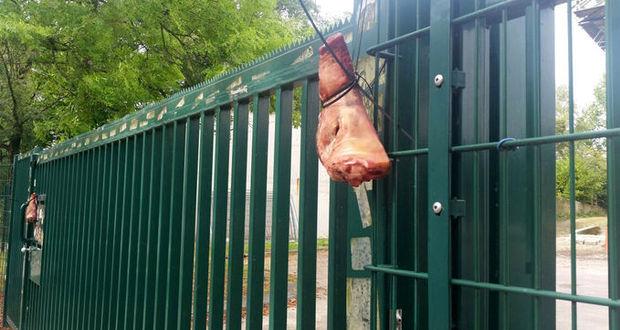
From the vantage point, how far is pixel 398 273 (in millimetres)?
1866

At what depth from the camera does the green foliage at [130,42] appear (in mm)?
8672

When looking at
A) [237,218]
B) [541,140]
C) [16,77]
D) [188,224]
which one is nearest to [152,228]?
[188,224]

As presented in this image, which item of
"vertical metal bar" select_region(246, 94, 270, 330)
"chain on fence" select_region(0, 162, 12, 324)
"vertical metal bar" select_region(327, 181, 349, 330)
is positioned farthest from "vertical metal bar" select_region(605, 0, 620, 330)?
"chain on fence" select_region(0, 162, 12, 324)

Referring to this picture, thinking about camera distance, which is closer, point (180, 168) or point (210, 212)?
point (210, 212)

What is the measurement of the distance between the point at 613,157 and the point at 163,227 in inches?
111

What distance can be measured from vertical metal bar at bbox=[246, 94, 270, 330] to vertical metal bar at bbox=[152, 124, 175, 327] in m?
1.07

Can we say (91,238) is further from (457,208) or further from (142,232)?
(457,208)

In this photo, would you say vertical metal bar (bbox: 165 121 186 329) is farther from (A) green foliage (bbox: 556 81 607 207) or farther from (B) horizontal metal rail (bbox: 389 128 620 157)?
(A) green foliage (bbox: 556 81 607 207)

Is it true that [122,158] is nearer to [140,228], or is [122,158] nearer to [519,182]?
[140,228]

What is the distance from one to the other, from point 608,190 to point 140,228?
3.15 m

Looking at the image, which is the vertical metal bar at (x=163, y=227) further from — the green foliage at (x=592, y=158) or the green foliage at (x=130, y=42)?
the green foliage at (x=130, y=42)

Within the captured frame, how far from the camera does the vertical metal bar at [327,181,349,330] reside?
2.21 metres

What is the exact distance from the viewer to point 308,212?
2.39m

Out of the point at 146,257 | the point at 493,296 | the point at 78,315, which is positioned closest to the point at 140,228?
the point at 146,257
